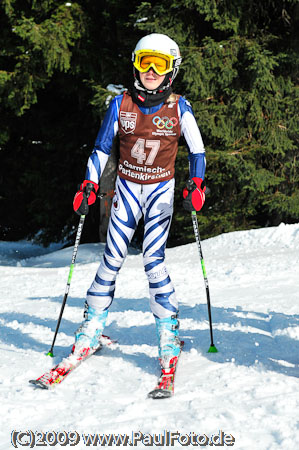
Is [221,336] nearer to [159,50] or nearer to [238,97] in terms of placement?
[159,50]

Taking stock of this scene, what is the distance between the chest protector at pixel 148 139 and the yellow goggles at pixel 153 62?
0.24 meters

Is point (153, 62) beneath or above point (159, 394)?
above

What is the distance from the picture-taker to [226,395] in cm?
379

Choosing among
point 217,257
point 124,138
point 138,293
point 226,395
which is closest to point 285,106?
point 217,257

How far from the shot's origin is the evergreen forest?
11.7m

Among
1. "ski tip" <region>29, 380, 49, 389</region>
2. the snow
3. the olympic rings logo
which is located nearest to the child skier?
the olympic rings logo

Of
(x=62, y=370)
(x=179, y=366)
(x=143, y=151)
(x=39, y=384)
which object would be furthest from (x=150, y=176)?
(x=39, y=384)

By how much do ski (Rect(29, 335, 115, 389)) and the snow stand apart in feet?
0.16

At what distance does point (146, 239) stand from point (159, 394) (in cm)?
126

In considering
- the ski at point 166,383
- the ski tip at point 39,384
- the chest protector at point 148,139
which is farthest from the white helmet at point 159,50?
the ski tip at point 39,384

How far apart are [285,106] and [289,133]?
0.61m

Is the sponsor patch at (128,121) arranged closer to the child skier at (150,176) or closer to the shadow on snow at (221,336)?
the child skier at (150,176)

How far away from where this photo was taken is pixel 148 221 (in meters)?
4.53

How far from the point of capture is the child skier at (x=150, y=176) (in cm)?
443
